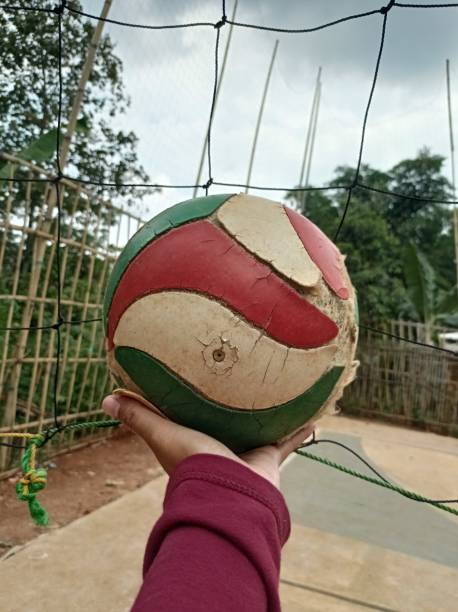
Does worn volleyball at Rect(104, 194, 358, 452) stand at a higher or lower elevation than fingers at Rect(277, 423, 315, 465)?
higher

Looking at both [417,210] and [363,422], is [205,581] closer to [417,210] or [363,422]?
[363,422]

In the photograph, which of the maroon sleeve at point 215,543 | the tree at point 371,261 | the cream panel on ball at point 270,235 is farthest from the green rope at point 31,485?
the tree at point 371,261

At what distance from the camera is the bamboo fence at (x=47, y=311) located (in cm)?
333

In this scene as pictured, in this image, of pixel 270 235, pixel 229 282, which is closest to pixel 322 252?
pixel 270 235

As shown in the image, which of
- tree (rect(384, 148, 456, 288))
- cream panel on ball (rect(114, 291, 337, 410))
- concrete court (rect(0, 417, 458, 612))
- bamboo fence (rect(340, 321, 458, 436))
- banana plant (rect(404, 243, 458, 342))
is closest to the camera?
cream panel on ball (rect(114, 291, 337, 410))

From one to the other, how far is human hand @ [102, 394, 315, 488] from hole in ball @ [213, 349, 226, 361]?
0.13 m

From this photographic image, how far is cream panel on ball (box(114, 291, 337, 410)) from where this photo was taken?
2.87ft

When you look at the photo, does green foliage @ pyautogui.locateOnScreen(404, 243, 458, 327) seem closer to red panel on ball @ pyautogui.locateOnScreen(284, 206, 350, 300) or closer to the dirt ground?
the dirt ground

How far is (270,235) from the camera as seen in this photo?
3.17 ft

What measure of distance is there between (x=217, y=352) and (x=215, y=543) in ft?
1.21

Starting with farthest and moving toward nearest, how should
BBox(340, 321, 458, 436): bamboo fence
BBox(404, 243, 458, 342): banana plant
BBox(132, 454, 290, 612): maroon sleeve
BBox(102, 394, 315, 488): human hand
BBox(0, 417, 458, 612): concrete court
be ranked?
BBox(404, 243, 458, 342): banana plant → BBox(340, 321, 458, 436): bamboo fence → BBox(0, 417, 458, 612): concrete court → BBox(102, 394, 315, 488): human hand → BBox(132, 454, 290, 612): maroon sleeve

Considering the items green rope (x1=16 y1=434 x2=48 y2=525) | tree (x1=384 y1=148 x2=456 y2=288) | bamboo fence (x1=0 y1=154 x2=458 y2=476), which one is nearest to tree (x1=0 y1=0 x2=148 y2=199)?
bamboo fence (x1=0 y1=154 x2=458 y2=476)

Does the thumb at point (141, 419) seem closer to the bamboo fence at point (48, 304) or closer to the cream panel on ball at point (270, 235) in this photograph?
the cream panel on ball at point (270, 235)

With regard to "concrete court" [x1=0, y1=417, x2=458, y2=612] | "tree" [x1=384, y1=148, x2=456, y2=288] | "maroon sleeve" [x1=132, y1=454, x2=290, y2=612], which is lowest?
"concrete court" [x1=0, y1=417, x2=458, y2=612]
